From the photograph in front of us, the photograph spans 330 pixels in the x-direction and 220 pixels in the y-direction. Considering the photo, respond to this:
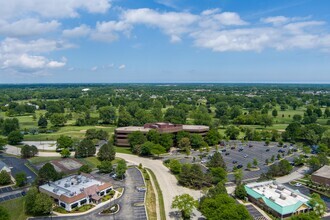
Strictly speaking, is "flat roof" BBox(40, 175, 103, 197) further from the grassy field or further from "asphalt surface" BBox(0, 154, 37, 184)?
"asphalt surface" BBox(0, 154, 37, 184)

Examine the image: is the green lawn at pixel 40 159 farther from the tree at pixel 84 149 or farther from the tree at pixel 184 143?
the tree at pixel 184 143

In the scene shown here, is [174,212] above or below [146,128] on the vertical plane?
below

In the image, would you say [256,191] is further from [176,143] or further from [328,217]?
[176,143]

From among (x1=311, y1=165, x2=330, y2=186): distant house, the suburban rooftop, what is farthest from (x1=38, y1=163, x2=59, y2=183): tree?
(x1=311, y1=165, x2=330, y2=186): distant house

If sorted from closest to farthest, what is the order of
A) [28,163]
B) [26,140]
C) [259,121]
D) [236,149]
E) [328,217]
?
[328,217], [28,163], [236,149], [26,140], [259,121]

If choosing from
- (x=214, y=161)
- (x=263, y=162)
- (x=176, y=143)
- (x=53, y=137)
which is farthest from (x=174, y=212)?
(x=53, y=137)

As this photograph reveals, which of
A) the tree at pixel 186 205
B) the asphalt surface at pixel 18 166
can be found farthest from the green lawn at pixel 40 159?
the tree at pixel 186 205
